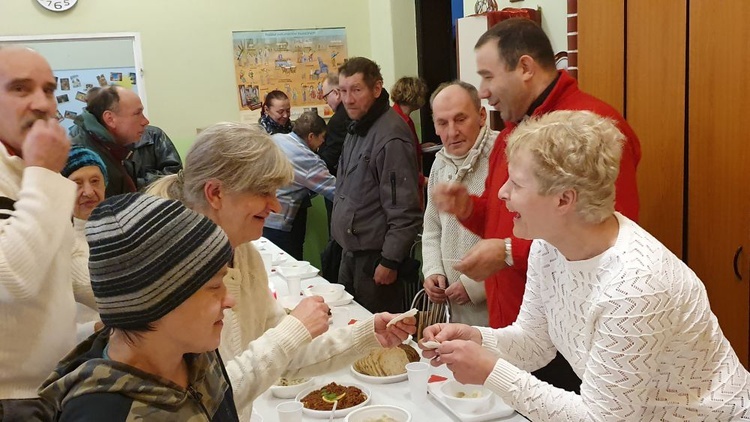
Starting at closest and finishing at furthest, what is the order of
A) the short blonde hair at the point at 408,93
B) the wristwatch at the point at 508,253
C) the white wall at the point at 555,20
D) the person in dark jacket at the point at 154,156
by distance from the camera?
1. the wristwatch at the point at 508,253
2. the white wall at the point at 555,20
3. the person in dark jacket at the point at 154,156
4. the short blonde hair at the point at 408,93

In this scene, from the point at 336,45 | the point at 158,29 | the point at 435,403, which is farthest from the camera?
the point at 336,45

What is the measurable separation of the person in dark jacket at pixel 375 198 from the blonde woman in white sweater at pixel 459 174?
448mm

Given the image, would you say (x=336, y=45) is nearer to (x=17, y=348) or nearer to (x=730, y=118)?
(x=730, y=118)

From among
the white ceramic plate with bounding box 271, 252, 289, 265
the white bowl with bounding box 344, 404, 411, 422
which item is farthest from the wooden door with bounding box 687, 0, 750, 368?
the white ceramic plate with bounding box 271, 252, 289, 265

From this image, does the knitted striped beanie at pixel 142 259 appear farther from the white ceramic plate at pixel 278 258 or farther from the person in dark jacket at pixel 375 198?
the white ceramic plate at pixel 278 258

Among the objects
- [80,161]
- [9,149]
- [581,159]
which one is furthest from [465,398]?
[80,161]

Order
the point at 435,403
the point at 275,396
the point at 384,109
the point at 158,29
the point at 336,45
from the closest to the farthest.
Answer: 1. the point at 435,403
2. the point at 275,396
3. the point at 384,109
4. the point at 158,29
5. the point at 336,45

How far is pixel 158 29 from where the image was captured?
19.9 ft

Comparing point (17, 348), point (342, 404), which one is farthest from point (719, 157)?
point (17, 348)

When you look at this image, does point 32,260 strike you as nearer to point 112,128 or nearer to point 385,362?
point 385,362

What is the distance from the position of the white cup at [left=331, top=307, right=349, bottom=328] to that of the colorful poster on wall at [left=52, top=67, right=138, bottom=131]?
156 inches

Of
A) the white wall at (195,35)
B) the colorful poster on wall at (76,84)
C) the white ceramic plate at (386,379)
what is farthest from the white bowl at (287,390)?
the colorful poster on wall at (76,84)

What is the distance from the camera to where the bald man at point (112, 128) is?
3459 mm

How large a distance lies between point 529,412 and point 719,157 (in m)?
1.37
